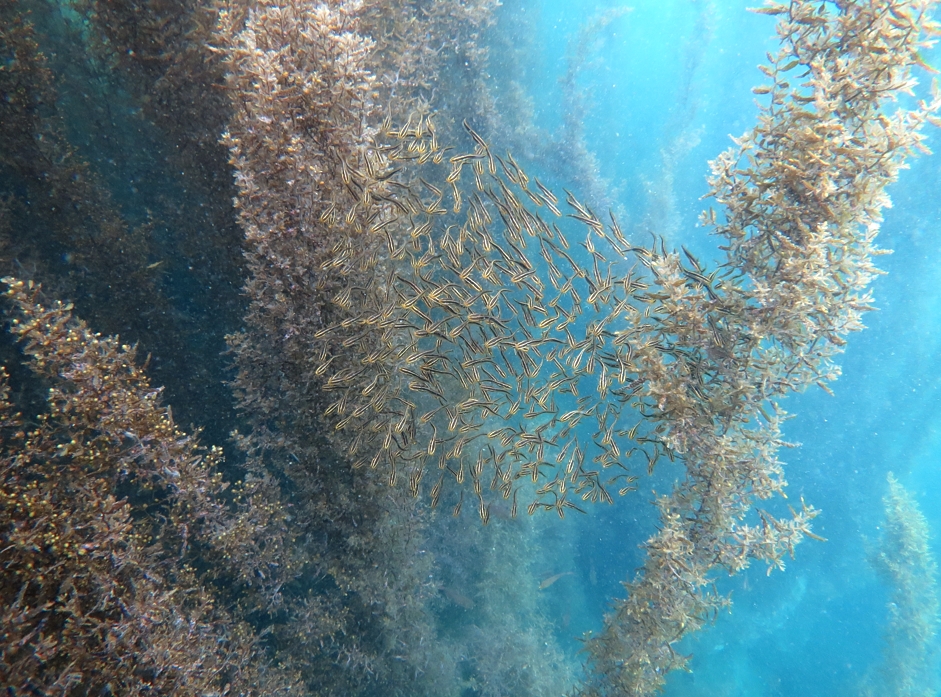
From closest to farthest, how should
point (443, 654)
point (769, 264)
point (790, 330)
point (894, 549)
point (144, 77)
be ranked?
1. point (790, 330)
2. point (769, 264)
3. point (144, 77)
4. point (443, 654)
5. point (894, 549)

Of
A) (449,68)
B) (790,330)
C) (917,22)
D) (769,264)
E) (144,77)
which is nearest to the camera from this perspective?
(917,22)

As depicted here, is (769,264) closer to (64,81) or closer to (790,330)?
(790,330)

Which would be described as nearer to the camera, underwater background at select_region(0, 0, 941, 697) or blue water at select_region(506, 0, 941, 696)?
underwater background at select_region(0, 0, 941, 697)

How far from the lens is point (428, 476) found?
9.31 m

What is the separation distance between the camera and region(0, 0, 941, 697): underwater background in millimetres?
5363

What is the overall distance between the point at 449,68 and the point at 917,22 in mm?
8885

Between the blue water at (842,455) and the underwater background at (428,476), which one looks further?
the blue water at (842,455)

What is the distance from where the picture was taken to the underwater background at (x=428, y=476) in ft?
17.6

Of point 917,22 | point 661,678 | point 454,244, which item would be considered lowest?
point 661,678

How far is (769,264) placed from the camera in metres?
5.23

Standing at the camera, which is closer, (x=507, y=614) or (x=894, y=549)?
(x=507, y=614)

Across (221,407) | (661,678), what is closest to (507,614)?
(661,678)

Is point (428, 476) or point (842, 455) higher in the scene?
point (842, 455)

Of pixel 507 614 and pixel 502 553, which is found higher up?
pixel 502 553
